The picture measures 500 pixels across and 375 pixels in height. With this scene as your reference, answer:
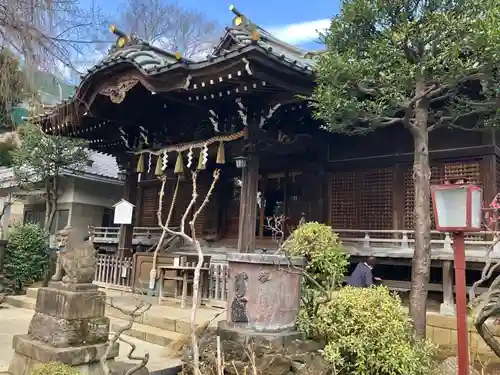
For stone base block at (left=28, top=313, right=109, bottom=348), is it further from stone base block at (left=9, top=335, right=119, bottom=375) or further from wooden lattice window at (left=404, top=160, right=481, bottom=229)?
wooden lattice window at (left=404, top=160, right=481, bottom=229)

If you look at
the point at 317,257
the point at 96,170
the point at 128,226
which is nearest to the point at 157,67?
the point at 128,226

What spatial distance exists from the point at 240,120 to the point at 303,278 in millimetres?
4788

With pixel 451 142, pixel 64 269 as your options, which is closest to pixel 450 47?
pixel 451 142

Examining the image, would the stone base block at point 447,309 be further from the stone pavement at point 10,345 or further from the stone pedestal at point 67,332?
the stone pedestal at point 67,332

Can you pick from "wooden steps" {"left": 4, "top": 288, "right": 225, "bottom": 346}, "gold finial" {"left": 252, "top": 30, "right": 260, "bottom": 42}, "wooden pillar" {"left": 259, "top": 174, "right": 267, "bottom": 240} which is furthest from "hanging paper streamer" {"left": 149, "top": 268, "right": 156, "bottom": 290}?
"gold finial" {"left": 252, "top": 30, "right": 260, "bottom": 42}

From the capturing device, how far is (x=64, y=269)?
16.0ft

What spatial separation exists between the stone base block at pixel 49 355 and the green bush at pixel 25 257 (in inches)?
303

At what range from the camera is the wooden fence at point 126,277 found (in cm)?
874

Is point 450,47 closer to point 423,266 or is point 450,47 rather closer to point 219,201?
point 423,266

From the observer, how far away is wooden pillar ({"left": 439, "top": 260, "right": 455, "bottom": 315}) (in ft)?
25.6

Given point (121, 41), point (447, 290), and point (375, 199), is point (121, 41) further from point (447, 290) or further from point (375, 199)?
point (447, 290)

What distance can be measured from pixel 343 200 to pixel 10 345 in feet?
24.1

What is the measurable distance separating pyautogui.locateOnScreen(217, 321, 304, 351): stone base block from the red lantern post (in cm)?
199

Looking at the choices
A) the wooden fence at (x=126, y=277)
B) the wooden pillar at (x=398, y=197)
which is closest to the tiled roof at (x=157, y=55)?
the wooden pillar at (x=398, y=197)
